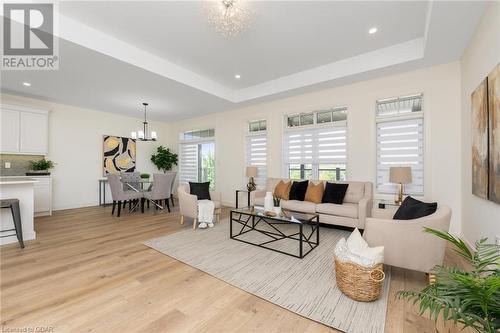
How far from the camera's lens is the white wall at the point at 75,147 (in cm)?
556

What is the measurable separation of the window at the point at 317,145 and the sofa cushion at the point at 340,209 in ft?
3.09

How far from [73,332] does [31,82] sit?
5.08m

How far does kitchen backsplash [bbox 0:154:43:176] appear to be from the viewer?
4906 millimetres

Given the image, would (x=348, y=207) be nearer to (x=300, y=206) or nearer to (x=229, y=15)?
(x=300, y=206)

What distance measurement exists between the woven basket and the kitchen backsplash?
7.08 m

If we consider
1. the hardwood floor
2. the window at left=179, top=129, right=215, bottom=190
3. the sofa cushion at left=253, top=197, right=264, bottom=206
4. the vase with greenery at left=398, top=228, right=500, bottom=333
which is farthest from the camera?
the window at left=179, top=129, right=215, bottom=190

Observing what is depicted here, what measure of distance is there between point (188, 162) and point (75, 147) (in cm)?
319

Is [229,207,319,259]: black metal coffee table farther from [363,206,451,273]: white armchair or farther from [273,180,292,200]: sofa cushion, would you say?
[363,206,451,273]: white armchair

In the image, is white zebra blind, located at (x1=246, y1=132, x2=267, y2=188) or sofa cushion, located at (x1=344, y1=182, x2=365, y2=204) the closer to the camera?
sofa cushion, located at (x1=344, y1=182, x2=365, y2=204)

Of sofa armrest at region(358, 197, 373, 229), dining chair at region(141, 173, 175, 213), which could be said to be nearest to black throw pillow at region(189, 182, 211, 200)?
dining chair at region(141, 173, 175, 213)

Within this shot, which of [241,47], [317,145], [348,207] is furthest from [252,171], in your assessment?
[241,47]

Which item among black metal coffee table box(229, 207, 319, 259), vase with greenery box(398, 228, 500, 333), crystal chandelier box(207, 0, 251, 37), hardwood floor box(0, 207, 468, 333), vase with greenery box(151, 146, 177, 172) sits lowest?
hardwood floor box(0, 207, 468, 333)

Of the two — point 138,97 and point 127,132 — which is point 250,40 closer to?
point 138,97

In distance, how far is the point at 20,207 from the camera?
3.27 meters
